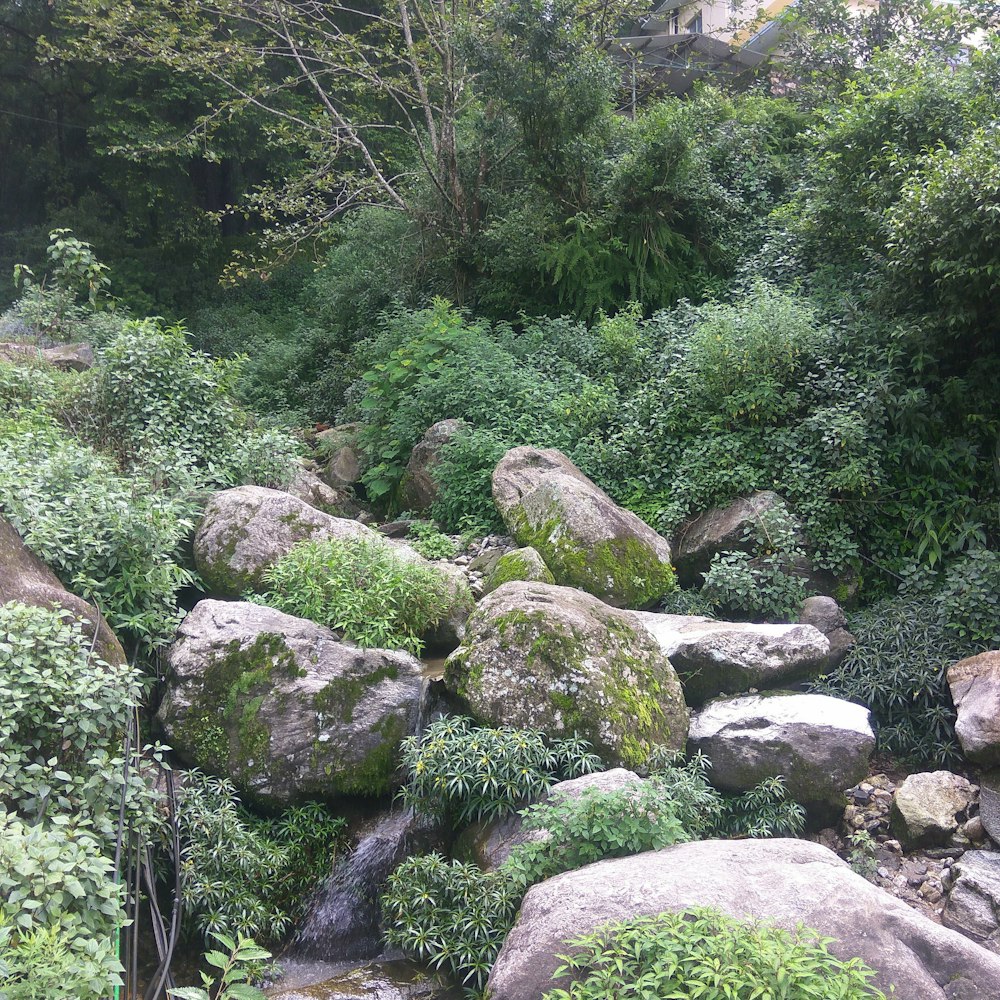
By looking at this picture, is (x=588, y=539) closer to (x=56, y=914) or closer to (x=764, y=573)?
(x=764, y=573)

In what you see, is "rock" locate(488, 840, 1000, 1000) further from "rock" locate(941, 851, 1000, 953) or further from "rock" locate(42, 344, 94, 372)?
"rock" locate(42, 344, 94, 372)

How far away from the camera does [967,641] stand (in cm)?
708

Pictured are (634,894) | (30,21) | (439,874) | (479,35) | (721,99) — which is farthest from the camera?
(30,21)

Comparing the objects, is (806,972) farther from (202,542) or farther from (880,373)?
(880,373)

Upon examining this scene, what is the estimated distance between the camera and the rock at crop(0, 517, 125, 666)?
17.1ft

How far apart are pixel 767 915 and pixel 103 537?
4952 millimetres

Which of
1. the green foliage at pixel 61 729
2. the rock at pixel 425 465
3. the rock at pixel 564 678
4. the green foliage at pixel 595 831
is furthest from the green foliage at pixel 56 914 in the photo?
the rock at pixel 425 465

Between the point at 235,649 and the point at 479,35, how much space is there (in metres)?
10.0

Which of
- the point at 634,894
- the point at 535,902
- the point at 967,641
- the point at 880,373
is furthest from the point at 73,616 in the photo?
the point at 880,373

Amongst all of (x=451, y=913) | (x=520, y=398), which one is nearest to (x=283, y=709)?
(x=451, y=913)

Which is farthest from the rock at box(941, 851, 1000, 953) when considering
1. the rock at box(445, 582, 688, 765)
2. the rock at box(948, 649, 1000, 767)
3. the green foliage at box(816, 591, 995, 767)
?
the rock at box(445, 582, 688, 765)

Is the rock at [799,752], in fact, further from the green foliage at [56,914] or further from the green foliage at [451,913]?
the green foliage at [56,914]

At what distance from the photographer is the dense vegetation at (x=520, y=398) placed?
15.2 feet

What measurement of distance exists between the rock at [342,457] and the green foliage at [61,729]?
6.65m
